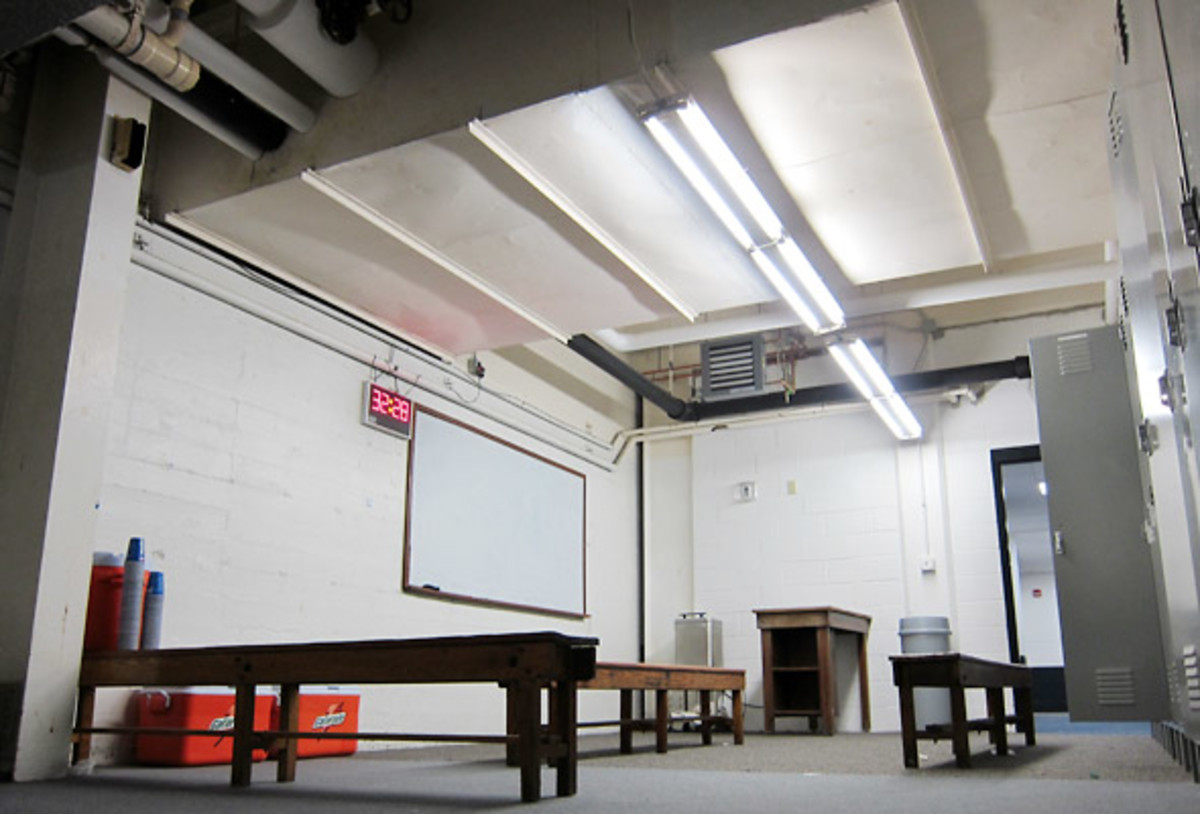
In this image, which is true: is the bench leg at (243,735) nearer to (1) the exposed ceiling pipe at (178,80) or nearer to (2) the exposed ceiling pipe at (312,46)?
(1) the exposed ceiling pipe at (178,80)

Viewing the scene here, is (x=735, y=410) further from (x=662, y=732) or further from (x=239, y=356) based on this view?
(x=239, y=356)

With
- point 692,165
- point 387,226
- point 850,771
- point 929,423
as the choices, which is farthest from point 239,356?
point 929,423

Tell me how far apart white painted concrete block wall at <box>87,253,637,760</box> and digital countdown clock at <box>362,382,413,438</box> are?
0.22 ft

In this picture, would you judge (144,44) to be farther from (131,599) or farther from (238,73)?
(131,599)

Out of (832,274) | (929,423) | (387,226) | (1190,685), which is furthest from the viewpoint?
(929,423)

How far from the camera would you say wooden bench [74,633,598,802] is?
2.98 metres

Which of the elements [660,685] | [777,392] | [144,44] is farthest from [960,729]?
[777,392]

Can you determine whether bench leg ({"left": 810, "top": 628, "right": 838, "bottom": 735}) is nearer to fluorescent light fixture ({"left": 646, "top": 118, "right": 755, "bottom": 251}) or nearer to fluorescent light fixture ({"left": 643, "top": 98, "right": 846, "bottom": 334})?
fluorescent light fixture ({"left": 643, "top": 98, "right": 846, "bottom": 334})

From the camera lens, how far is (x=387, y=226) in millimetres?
4895

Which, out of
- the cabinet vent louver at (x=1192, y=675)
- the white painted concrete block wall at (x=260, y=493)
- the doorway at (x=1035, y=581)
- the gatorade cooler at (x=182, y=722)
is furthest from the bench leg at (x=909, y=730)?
the doorway at (x=1035, y=581)

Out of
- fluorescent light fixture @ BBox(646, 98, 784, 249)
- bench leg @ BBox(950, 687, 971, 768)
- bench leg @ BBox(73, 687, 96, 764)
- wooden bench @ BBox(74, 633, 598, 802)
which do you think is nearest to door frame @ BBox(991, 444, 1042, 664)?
bench leg @ BBox(950, 687, 971, 768)

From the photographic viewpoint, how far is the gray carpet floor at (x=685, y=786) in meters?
2.76

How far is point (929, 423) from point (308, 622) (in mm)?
5618

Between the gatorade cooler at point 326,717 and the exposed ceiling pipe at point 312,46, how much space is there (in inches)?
115
